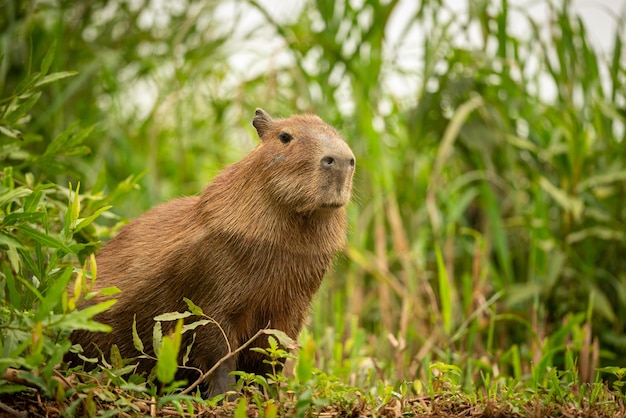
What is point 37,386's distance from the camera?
2029 millimetres

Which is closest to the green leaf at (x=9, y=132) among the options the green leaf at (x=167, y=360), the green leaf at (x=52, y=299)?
the green leaf at (x=52, y=299)

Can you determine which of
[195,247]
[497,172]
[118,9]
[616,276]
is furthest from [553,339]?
[118,9]

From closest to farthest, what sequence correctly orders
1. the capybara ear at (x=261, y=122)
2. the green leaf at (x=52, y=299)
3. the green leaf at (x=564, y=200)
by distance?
the green leaf at (x=52, y=299), the capybara ear at (x=261, y=122), the green leaf at (x=564, y=200)

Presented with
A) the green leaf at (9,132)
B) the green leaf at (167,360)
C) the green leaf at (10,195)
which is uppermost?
the green leaf at (9,132)

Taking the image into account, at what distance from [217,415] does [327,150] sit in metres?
0.90

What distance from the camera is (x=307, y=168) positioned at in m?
2.57

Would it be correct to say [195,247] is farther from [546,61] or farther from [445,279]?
[546,61]

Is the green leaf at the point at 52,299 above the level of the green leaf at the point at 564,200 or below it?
below

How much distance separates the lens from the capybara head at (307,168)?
8.34 ft

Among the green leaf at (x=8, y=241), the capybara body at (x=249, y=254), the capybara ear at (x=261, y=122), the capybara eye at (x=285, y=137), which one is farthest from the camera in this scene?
the capybara ear at (x=261, y=122)

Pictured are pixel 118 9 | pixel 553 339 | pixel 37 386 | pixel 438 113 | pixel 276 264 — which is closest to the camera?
pixel 37 386

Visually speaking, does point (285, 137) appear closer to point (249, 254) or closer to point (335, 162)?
point (335, 162)

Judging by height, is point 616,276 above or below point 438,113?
below

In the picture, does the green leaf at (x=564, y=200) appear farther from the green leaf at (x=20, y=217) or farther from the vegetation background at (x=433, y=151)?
the green leaf at (x=20, y=217)
